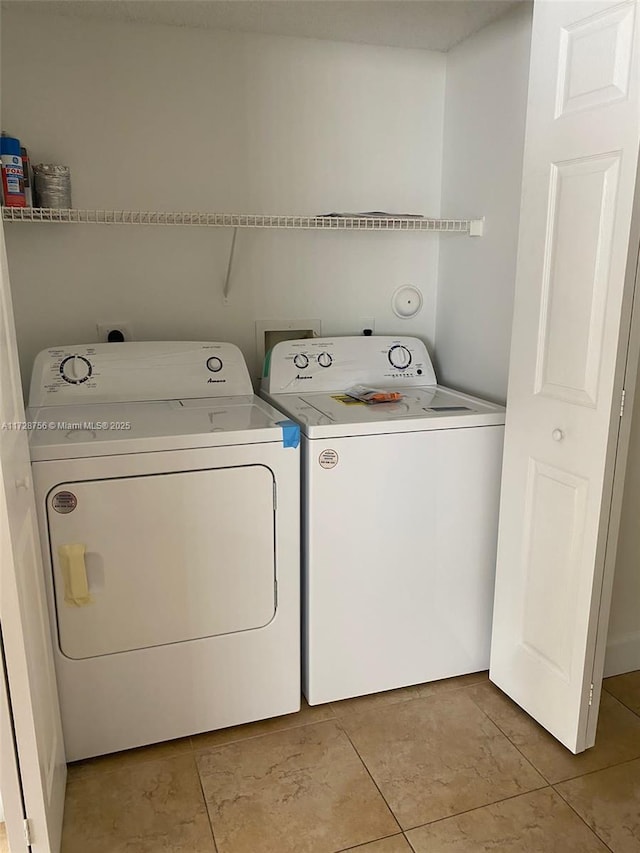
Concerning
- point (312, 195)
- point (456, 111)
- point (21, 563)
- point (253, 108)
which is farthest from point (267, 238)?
point (21, 563)

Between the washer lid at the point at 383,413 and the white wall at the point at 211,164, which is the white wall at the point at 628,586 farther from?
the white wall at the point at 211,164

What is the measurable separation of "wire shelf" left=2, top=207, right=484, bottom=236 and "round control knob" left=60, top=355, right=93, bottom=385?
0.42 meters

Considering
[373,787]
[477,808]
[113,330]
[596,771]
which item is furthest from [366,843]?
[113,330]

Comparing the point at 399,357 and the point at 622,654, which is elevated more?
the point at 399,357

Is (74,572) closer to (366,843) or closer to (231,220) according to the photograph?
(366,843)

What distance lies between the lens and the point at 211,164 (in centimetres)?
225

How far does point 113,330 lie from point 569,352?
4.84 feet

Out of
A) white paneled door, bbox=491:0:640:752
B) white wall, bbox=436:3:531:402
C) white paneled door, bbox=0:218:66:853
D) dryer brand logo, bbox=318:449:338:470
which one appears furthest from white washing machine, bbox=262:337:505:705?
white paneled door, bbox=0:218:66:853

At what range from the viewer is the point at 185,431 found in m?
1.70

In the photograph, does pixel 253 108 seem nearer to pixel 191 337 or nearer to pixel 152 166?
pixel 152 166

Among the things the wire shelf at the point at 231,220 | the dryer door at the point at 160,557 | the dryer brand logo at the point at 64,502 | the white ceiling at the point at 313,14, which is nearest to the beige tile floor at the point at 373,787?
the dryer door at the point at 160,557

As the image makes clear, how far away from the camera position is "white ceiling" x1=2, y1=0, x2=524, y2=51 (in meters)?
1.96

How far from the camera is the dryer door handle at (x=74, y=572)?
1.61 metres

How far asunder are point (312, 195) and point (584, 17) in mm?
1093
